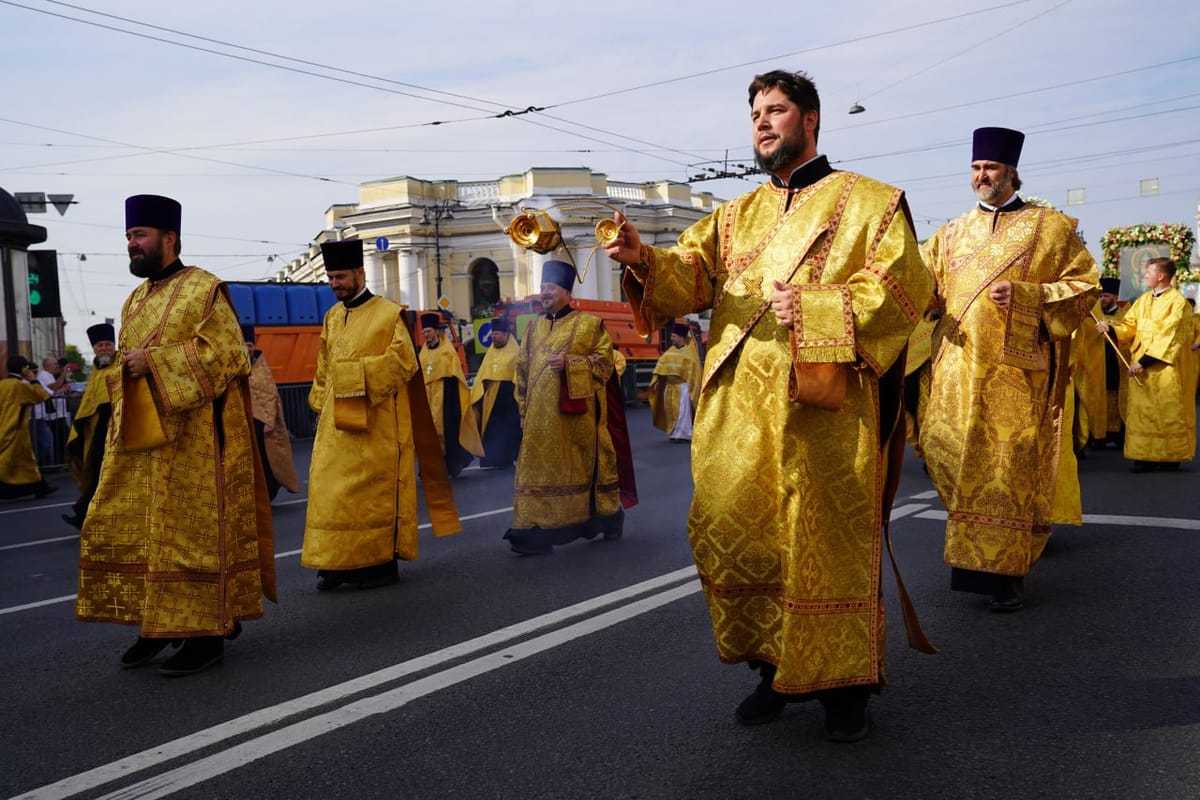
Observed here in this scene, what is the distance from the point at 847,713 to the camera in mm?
3496

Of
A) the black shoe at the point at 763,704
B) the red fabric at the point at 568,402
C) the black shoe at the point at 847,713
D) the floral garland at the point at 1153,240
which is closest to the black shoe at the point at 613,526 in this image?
the red fabric at the point at 568,402

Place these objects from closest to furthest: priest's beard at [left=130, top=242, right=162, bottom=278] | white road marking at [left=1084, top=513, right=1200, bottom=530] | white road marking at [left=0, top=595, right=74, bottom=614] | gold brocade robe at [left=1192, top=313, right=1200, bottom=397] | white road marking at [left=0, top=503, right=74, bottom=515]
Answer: priest's beard at [left=130, top=242, right=162, bottom=278] → white road marking at [left=0, top=595, right=74, bottom=614] → white road marking at [left=1084, top=513, right=1200, bottom=530] → gold brocade robe at [left=1192, top=313, right=1200, bottom=397] → white road marking at [left=0, top=503, right=74, bottom=515]

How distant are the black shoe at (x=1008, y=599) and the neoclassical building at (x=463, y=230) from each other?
4739 cm

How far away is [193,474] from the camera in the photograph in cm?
488

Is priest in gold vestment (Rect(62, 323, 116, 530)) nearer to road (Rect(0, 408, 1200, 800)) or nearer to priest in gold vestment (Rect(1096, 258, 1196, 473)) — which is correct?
road (Rect(0, 408, 1200, 800))

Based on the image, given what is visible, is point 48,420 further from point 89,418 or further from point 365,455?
point 365,455

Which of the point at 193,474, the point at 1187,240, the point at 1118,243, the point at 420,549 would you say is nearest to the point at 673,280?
the point at 193,474

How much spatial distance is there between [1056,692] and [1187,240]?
95.1 ft

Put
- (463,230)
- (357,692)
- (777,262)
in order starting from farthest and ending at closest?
(463,230) → (357,692) → (777,262)

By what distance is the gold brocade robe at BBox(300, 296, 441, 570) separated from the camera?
628cm

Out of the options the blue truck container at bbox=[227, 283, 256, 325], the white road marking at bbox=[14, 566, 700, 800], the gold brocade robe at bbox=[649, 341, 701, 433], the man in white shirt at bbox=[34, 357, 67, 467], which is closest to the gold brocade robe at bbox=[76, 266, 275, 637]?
the white road marking at bbox=[14, 566, 700, 800]

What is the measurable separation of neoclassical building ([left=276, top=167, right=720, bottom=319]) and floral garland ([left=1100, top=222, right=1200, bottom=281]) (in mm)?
24245

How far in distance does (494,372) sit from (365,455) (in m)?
5.20

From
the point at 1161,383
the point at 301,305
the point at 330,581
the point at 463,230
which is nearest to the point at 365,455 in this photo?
the point at 330,581
